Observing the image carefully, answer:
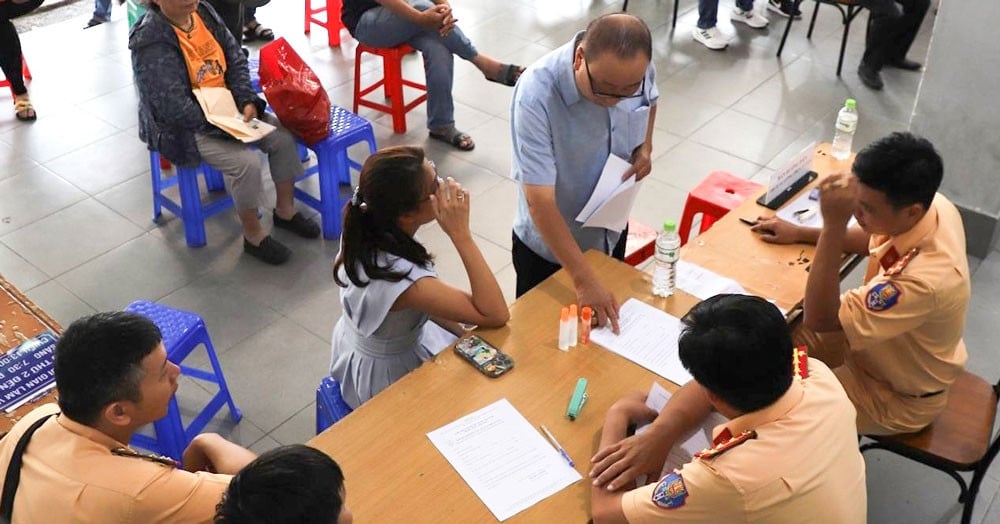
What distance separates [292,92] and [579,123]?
1.79 meters

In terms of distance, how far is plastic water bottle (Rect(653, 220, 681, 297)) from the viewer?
247 centimetres

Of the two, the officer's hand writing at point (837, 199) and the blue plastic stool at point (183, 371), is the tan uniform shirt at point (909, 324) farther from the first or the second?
the blue plastic stool at point (183, 371)

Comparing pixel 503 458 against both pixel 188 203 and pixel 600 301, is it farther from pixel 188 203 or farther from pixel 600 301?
pixel 188 203

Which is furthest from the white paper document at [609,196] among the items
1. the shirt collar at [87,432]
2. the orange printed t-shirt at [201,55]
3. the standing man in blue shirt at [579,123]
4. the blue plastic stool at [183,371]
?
the orange printed t-shirt at [201,55]

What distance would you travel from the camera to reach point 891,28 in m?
5.48

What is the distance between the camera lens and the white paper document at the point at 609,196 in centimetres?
260

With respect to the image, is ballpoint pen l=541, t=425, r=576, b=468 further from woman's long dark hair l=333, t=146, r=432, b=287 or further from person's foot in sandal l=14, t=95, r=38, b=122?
person's foot in sandal l=14, t=95, r=38, b=122

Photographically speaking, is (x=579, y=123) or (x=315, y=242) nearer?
(x=579, y=123)

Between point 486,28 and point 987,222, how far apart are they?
3617 mm

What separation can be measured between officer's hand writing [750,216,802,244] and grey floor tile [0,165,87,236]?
134 inches

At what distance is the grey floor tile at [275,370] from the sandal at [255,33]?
3.08 meters

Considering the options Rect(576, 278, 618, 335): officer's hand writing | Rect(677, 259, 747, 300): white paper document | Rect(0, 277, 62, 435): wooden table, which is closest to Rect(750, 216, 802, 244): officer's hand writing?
Rect(677, 259, 747, 300): white paper document

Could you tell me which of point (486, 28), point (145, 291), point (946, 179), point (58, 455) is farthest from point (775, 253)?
point (486, 28)

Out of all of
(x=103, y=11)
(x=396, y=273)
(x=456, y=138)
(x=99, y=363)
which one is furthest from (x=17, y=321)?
(x=103, y=11)
